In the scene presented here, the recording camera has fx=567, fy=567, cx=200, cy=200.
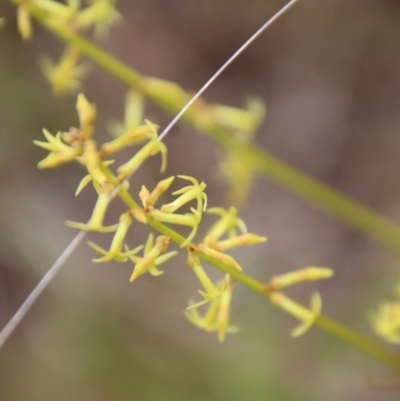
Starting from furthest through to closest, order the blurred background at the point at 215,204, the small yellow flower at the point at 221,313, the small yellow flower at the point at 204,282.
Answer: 1. the blurred background at the point at 215,204
2. the small yellow flower at the point at 221,313
3. the small yellow flower at the point at 204,282

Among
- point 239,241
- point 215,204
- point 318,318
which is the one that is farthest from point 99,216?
point 215,204

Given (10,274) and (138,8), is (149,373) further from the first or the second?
(138,8)

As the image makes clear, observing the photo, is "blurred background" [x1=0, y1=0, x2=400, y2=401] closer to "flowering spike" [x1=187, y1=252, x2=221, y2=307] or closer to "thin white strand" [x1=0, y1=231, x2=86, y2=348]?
"thin white strand" [x1=0, y1=231, x2=86, y2=348]

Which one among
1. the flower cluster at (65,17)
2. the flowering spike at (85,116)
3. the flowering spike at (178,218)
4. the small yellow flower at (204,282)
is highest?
the flower cluster at (65,17)

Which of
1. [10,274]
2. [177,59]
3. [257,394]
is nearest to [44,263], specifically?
[10,274]

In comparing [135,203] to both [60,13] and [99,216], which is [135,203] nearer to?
[99,216]

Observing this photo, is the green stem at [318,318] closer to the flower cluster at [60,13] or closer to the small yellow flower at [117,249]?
the small yellow flower at [117,249]

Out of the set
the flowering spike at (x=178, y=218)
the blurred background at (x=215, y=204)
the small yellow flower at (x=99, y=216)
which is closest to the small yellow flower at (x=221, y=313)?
the flowering spike at (x=178, y=218)

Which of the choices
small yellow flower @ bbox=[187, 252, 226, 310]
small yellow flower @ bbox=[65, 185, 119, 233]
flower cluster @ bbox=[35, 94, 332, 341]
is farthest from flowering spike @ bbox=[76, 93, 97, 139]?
small yellow flower @ bbox=[187, 252, 226, 310]
